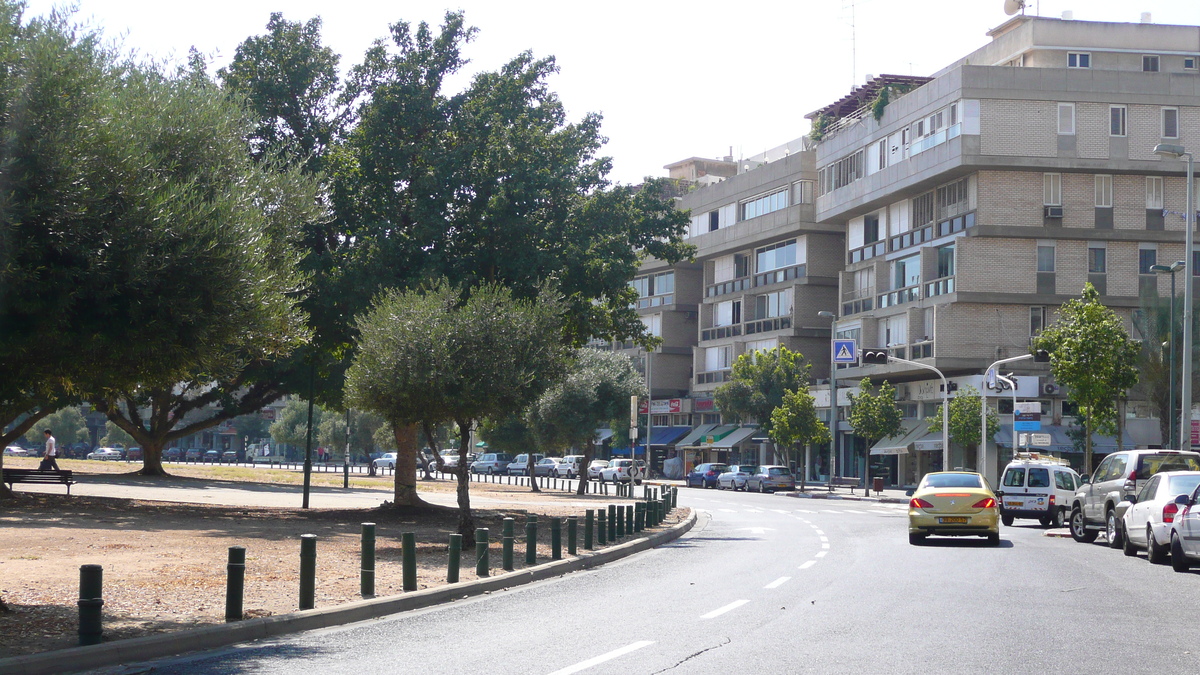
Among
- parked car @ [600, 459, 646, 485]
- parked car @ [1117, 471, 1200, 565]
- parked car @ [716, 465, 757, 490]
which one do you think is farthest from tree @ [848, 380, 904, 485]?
parked car @ [1117, 471, 1200, 565]

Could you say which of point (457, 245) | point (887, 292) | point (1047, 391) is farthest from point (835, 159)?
point (457, 245)

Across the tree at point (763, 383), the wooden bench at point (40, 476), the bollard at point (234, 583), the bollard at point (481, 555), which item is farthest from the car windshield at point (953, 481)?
the tree at point (763, 383)

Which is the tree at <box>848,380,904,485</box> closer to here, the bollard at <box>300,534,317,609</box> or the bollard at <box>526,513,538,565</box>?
the bollard at <box>526,513,538,565</box>

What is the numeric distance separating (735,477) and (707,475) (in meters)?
4.85

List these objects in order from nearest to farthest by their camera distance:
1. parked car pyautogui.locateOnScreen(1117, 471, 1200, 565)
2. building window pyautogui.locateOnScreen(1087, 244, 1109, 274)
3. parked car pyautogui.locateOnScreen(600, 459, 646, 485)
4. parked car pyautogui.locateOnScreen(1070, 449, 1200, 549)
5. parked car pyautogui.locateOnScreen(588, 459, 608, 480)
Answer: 1. parked car pyautogui.locateOnScreen(1117, 471, 1200, 565)
2. parked car pyautogui.locateOnScreen(1070, 449, 1200, 549)
3. building window pyautogui.locateOnScreen(1087, 244, 1109, 274)
4. parked car pyautogui.locateOnScreen(600, 459, 646, 485)
5. parked car pyautogui.locateOnScreen(588, 459, 608, 480)

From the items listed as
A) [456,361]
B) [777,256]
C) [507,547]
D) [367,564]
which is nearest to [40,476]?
[456,361]

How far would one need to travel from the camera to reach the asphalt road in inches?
362

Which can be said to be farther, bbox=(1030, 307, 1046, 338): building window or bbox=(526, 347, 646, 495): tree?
bbox=(526, 347, 646, 495): tree

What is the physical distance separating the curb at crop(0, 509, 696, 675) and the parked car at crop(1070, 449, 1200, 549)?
12.7 m

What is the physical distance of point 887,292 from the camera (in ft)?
197

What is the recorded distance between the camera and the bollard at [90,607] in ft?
30.9

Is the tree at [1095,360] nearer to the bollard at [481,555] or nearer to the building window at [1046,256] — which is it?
the building window at [1046,256]

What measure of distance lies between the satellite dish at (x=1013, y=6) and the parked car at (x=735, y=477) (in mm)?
28014

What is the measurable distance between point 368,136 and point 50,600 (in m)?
17.0
